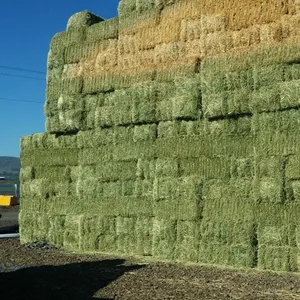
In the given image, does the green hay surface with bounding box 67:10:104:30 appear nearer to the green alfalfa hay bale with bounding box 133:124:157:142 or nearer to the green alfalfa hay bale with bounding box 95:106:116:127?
the green alfalfa hay bale with bounding box 95:106:116:127

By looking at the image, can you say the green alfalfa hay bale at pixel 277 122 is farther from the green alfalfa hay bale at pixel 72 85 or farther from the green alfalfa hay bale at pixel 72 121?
the green alfalfa hay bale at pixel 72 85

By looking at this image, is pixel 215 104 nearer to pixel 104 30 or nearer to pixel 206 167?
pixel 206 167

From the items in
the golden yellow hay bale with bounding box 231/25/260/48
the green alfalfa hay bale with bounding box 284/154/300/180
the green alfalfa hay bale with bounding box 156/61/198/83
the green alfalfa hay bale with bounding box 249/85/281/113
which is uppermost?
the golden yellow hay bale with bounding box 231/25/260/48

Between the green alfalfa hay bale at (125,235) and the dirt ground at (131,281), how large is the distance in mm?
378

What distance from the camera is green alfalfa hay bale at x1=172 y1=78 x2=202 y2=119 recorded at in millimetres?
9914

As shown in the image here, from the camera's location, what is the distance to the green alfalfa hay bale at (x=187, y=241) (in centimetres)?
988

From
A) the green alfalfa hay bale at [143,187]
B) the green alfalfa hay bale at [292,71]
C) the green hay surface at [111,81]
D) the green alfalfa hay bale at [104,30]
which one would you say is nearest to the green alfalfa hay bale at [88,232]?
the green alfalfa hay bale at [143,187]

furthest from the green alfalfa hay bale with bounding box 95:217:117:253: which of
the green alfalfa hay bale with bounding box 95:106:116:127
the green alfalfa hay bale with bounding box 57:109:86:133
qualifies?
the green alfalfa hay bale with bounding box 57:109:86:133

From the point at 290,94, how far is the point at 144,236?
3.69 metres

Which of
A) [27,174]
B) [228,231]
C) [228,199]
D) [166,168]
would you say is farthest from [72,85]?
[228,231]

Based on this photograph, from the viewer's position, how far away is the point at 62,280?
8328mm

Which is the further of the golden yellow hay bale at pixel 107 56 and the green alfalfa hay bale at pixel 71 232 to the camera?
the green alfalfa hay bale at pixel 71 232

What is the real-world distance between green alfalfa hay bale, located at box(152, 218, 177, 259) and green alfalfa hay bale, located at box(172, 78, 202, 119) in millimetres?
1829

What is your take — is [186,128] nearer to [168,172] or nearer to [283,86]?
[168,172]
